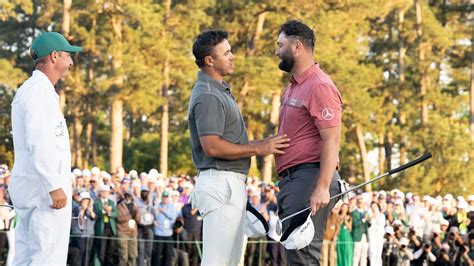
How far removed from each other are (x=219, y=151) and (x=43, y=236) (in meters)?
1.31

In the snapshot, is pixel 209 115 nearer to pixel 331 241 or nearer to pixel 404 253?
pixel 331 241

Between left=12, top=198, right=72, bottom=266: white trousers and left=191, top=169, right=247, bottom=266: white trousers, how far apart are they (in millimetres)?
944

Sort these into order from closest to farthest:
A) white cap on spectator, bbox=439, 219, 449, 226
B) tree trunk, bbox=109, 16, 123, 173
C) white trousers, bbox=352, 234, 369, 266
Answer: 1. white trousers, bbox=352, 234, 369, 266
2. white cap on spectator, bbox=439, 219, 449, 226
3. tree trunk, bbox=109, 16, 123, 173

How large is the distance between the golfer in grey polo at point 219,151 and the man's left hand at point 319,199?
45 cm

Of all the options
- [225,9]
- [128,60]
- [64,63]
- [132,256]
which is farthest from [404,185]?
[64,63]

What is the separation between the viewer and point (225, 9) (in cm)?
4138

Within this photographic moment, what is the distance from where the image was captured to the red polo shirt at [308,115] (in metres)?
7.89

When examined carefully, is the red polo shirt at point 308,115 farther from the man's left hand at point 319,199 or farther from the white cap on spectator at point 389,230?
the white cap on spectator at point 389,230

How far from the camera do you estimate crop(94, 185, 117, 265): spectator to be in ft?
72.7

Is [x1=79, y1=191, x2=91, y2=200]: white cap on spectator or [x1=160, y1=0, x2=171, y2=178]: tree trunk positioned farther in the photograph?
[x1=160, y1=0, x2=171, y2=178]: tree trunk

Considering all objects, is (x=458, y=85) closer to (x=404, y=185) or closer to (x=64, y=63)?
(x=404, y=185)

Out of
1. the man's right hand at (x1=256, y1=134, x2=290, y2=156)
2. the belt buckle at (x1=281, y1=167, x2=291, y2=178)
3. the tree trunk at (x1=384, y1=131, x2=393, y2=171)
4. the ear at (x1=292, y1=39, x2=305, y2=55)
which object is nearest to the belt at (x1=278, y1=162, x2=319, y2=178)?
the belt buckle at (x1=281, y1=167, x2=291, y2=178)

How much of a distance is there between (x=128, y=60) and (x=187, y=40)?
2.82m

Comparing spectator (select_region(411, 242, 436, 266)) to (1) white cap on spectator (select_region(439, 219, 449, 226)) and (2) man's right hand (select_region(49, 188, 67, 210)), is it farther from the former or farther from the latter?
(2) man's right hand (select_region(49, 188, 67, 210))
